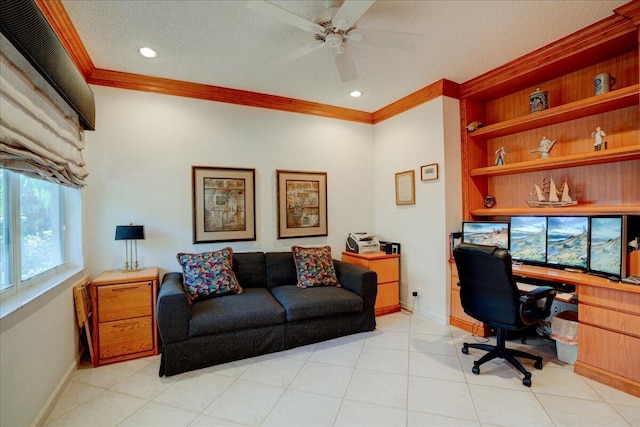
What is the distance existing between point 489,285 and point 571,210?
1.16 meters

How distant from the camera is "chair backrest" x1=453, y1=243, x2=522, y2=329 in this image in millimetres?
2232

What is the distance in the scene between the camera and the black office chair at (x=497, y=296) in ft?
7.36

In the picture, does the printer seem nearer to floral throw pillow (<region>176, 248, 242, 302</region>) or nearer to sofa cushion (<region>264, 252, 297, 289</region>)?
sofa cushion (<region>264, 252, 297, 289</region>)

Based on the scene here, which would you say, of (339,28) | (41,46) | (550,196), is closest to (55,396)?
(41,46)

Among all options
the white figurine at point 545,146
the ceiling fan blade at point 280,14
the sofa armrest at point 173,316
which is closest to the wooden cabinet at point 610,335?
the white figurine at point 545,146

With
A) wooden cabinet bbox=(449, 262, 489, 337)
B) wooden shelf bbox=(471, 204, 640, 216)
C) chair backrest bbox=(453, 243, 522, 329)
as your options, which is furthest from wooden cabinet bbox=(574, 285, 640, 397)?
wooden cabinet bbox=(449, 262, 489, 337)

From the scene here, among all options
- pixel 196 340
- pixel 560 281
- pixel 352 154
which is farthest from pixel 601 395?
pixel 352 154

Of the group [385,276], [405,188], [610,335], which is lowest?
[610,335]

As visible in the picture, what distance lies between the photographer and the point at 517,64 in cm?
292

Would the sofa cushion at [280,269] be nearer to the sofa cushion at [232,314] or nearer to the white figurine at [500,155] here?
the sofa cushion at [232,314]

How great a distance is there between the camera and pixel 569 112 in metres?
2.67

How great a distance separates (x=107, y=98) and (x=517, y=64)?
13.1 feet

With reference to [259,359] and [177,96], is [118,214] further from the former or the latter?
[259,359]

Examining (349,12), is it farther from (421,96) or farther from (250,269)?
(250,269)
